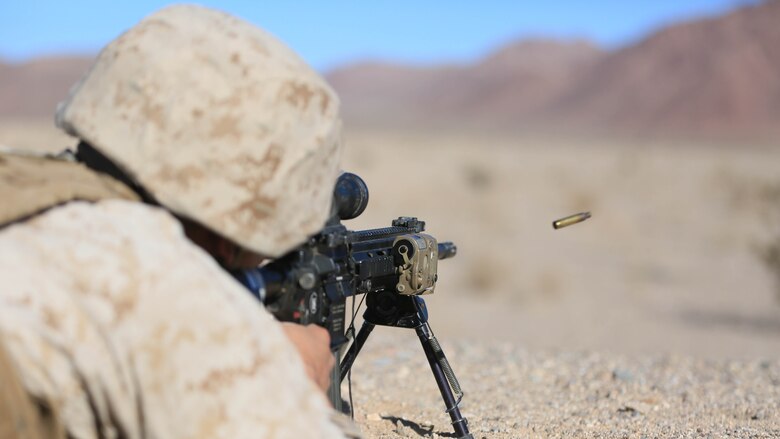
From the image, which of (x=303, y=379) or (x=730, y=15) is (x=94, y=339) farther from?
(x=730, y=15)

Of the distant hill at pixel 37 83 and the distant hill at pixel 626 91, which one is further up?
the distant hill at pixel 37 83

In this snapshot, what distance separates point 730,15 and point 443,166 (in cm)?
6082

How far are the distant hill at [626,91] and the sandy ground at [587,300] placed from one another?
102ft

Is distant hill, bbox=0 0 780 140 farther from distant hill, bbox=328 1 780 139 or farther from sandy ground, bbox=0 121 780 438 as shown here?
sandy ground, bbox=0 121 780 438

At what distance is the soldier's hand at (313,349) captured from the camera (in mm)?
2121

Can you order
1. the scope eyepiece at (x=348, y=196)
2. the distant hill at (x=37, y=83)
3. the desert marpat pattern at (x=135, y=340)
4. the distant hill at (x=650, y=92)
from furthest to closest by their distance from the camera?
the distant hill at (x=37, y=83)
the distant hill at (x=650, y=92)
the scope eyepiece at (x=348, y=196)
the desert marpat pattern at (x=135, y=340)

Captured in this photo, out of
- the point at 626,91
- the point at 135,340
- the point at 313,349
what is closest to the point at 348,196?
the point at 313,349

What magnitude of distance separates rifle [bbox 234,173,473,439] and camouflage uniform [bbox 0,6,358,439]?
0.30 meters

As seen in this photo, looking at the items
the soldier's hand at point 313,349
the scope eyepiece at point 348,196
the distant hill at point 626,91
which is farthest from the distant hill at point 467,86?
the soldier's hand at point 313,349

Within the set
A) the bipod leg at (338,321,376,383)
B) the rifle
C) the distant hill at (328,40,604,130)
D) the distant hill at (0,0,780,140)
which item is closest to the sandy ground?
the bipod leg at (338,321,376,383)

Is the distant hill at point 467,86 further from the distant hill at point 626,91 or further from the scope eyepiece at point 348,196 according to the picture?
the scope eyepiece at point 348,196

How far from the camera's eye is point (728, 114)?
191ft

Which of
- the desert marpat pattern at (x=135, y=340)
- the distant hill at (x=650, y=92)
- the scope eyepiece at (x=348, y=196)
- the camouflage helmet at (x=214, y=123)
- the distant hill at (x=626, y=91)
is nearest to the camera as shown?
the desert marpat pattern at (x=135, y=340)

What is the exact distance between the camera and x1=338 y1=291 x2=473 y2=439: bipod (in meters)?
3.30
